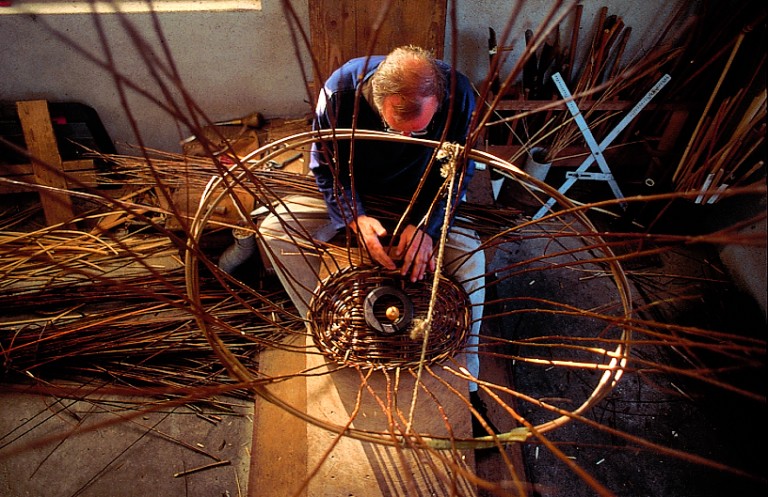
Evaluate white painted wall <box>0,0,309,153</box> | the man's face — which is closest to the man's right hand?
the man's face

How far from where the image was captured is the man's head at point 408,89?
131 centimetres

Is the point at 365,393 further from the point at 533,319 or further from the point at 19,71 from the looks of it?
the point at 19,71

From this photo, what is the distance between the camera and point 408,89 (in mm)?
1316

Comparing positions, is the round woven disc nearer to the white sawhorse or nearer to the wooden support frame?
the white sawhorse

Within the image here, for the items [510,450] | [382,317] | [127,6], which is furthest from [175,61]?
[510,450]

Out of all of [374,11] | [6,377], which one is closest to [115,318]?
[6,377]

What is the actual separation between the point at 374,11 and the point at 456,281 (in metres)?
1.22

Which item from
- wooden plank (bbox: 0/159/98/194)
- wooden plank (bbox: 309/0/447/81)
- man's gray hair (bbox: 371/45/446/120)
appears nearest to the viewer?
man's gray hair (bbox: 371/45/446/120)

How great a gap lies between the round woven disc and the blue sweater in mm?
206

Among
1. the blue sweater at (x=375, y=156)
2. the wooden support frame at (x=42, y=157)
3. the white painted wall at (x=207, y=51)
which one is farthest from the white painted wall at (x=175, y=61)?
the blue sweater at (x=375, y=156)

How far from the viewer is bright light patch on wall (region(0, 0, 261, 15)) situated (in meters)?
2.02

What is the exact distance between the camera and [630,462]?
1.86 metres

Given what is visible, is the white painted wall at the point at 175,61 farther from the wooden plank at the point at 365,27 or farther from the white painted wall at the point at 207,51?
A: the wooden plank at the point at 365,27

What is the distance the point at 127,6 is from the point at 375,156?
1.38 meters
